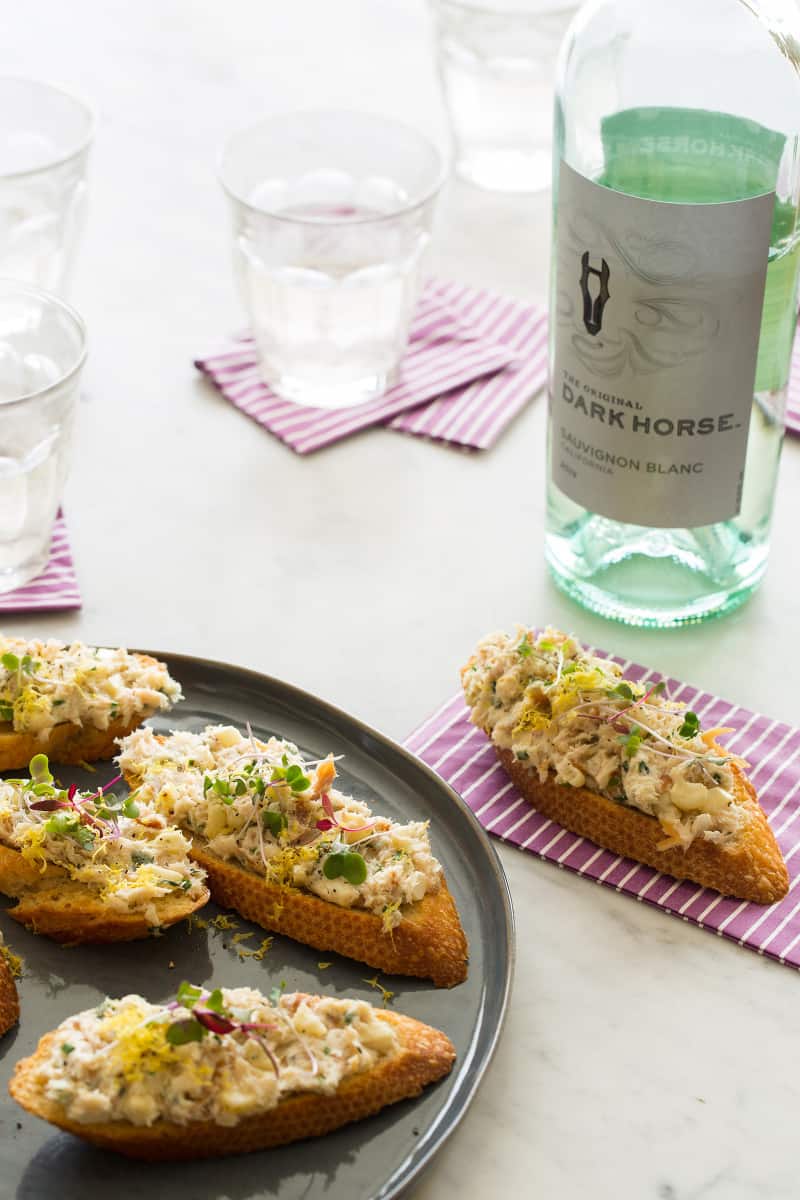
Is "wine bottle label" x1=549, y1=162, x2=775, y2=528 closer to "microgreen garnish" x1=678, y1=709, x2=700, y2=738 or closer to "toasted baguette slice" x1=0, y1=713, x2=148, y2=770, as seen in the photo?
"microgreen garnish" x1=678, y1=709, x2=700, y2=738

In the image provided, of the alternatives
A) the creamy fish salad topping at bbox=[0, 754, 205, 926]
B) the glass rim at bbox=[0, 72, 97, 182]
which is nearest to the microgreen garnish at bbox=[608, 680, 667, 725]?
the creamy fish salad topping at bbox=[0, 754, 205, 926]

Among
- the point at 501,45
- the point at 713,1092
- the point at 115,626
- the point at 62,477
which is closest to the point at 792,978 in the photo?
the point at 713,1092

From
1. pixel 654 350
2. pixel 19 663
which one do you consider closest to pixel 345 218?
pixel 654 350

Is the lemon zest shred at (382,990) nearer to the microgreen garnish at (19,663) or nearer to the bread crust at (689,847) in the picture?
the bread crust at (689,847)

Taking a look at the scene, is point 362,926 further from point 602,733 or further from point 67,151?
point 67,151

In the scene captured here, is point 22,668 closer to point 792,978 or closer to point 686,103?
point 792,978

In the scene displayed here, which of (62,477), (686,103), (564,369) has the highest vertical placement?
(686,103)
